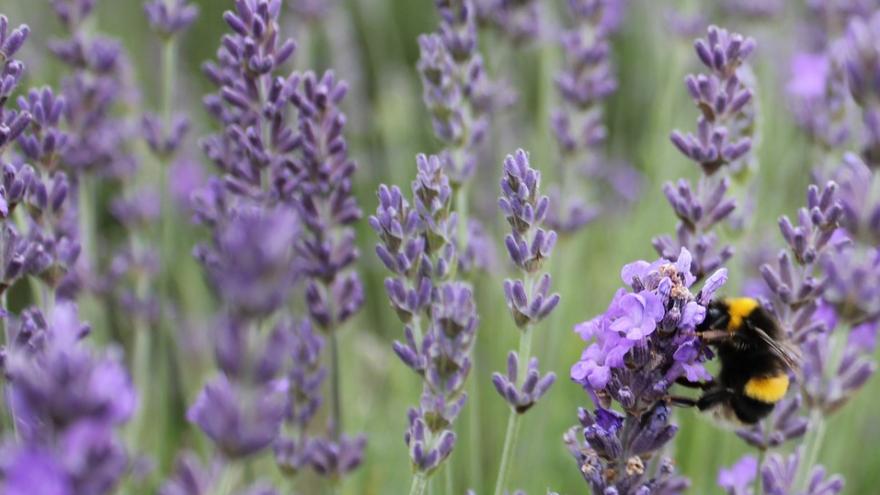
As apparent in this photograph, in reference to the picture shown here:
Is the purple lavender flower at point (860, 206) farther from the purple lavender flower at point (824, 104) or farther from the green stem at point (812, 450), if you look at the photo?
the purple lavender flower at point (824, 104)

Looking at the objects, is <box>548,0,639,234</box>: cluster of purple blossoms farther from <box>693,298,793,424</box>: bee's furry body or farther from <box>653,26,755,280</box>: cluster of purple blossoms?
<box>693,298,793,424</box>: bee's furry body

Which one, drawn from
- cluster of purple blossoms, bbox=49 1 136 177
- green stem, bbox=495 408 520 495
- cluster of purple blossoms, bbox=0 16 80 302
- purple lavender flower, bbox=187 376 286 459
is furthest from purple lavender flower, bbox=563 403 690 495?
cluster of purple blossoms, bbox=49 1 136 177

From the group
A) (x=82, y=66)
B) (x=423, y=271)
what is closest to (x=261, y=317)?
(x=423, y=271)

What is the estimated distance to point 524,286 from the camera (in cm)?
162

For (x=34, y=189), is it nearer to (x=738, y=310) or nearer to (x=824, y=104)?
(x=738, y=310)

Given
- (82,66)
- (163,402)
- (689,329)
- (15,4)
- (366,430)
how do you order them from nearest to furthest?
1. (689,329)
2. (82,66)
3. (163,402)
4. (366,430)
5. (15,4)

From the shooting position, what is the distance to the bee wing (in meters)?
1.75

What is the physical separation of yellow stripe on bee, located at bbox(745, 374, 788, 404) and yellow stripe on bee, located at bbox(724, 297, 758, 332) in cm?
10

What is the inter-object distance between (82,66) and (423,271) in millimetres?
1171

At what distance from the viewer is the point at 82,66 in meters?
2.40

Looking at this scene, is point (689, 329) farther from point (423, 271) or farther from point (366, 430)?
point (366, 430)

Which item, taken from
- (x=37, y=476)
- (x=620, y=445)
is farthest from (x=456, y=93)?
(x=37, y=476)

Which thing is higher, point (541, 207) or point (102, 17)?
point (102, 17)

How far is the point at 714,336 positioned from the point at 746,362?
7.8 inches
